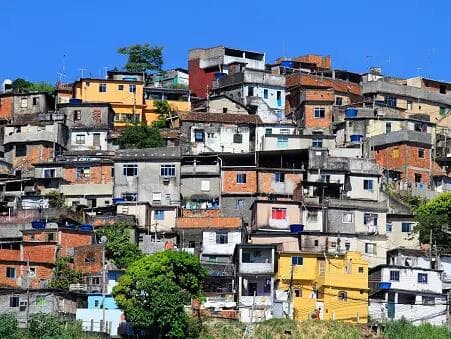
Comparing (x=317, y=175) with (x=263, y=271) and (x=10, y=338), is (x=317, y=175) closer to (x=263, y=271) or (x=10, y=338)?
(x=263, y=271)

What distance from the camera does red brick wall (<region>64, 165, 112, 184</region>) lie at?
2618 inches

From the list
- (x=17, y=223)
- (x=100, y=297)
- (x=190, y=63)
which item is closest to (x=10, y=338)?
(x=100, y=297)

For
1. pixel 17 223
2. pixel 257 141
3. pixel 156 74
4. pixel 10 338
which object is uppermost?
pixel 156 74

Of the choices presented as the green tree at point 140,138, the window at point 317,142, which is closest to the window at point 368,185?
the window at point 317,142

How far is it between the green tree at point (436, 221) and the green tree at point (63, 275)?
17461 millimetres

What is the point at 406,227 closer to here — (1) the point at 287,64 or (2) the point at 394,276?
(2) the point at 394,276

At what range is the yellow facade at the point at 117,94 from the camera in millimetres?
77188

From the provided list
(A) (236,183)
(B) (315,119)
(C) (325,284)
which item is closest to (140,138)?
(A) (236,183)

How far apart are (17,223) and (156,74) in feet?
104

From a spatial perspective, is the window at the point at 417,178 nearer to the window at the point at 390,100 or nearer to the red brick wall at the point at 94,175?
the window at the point at 390,100

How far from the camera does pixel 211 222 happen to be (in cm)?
6019

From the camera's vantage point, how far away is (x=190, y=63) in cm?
8588

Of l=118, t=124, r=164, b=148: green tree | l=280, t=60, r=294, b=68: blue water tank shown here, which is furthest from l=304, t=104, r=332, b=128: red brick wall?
l=280, t=60, r=294, b=68: blue water tank

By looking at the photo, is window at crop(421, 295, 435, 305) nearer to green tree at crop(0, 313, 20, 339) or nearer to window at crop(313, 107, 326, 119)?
green tree at crop(0, 313, 20, 339)
